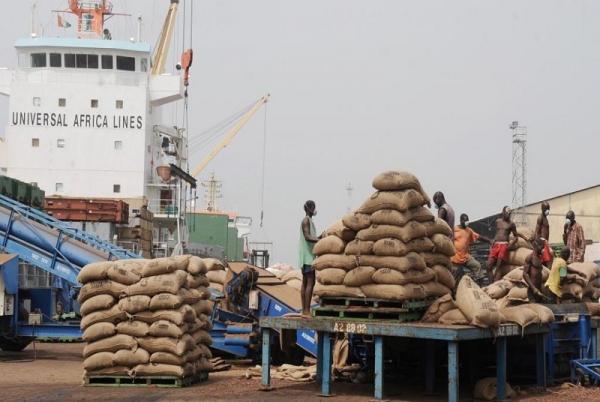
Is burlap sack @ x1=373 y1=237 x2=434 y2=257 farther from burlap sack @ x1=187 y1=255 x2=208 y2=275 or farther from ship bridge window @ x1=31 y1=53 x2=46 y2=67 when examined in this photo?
ship bridge window @ x1=31 y1=53 x2=46 y2=67

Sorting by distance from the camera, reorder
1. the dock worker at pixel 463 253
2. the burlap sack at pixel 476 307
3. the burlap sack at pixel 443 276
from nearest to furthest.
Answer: the burlap sack at pixel 476 307, the burlap sack at pixel 443 276, the dock worker at pixel 463 253

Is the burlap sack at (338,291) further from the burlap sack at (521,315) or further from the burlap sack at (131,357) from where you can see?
the burlap sack at (131,357)

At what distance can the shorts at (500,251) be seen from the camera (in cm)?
1688

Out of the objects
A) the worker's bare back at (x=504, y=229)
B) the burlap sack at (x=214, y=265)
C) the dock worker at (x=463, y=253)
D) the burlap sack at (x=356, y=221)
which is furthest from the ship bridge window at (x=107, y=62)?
the burlap sack at (x=356, y=221)

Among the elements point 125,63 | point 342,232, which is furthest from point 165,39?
point 342,232

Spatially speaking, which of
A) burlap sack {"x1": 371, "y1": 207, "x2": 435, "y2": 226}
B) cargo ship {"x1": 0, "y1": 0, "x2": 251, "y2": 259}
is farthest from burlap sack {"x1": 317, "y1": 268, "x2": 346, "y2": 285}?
cargo ship {"x1": 0, "y1": 0, "x2": 251, "y2": 259}

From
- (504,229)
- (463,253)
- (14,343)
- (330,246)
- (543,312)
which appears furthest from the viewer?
(14,343)

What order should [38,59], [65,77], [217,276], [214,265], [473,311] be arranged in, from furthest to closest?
[38,59] → [65,77] → [217,276] → [214,265] → [473,311]

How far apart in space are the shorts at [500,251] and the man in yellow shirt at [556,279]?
5.43 ft

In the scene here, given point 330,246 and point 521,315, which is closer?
point 521,315

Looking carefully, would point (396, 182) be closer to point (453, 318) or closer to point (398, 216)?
point (398, 216)

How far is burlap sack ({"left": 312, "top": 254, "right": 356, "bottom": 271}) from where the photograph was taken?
12625mm

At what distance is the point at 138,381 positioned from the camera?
555 inches

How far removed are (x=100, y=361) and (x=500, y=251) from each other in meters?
6.84
